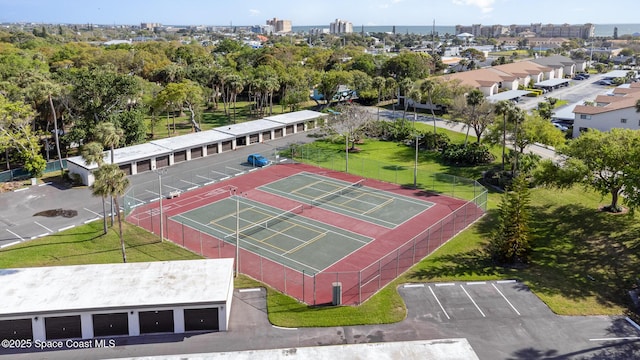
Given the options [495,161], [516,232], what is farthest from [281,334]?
[495,161]

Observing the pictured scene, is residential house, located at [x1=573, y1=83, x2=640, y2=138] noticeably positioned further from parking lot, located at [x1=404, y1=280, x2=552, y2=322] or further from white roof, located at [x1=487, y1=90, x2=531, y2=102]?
parking lot, located at [x1=404, y1=280, x2=552, y2=322]

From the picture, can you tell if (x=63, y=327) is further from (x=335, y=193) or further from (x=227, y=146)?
(x=227, y=146)

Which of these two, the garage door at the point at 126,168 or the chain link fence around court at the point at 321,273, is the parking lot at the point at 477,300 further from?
the garage door at the point at 126,168

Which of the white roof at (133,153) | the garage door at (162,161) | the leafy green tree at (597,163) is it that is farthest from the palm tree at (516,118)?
the garage door at (162,161)

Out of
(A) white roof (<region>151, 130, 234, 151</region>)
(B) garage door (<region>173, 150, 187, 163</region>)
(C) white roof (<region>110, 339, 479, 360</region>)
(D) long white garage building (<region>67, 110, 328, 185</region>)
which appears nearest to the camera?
(C) white roof (<region>110, 339, 479, 360</region>)

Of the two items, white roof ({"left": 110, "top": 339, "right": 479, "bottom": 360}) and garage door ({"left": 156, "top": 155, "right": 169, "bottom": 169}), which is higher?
garage door ({"left": 156, "top": 155, "right": 169, "bottom": 169})

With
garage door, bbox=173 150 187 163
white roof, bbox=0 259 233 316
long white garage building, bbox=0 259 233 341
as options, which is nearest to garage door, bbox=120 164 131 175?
garage door, bbox=173 150 187 163
